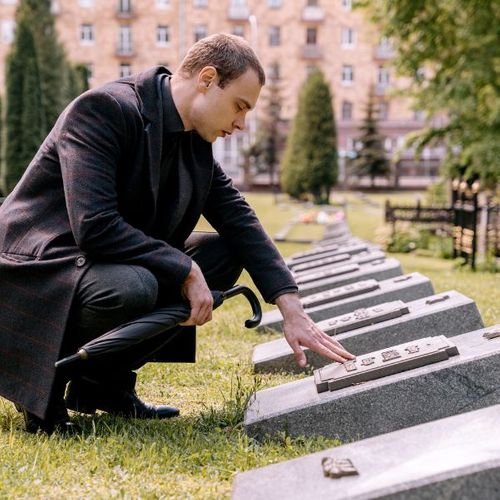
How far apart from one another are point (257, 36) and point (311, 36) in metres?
3.41

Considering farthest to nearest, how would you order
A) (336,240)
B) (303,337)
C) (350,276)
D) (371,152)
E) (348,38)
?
1. (348,38)
2. (371,152)
3. (336,240)
4. (350,276)
5. (303,337)

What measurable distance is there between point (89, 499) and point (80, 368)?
3.30 feet

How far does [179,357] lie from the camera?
3.86 meters

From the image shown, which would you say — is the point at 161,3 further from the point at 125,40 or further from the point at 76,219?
the point at 76,219

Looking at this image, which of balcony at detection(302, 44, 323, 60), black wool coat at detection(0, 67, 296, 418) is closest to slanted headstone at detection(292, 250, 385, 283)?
black wool coat at detection(0, 67, 296, 418)

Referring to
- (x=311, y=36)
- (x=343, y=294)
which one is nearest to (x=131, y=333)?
(x=343, y=294)

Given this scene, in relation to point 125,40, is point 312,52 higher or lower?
lower

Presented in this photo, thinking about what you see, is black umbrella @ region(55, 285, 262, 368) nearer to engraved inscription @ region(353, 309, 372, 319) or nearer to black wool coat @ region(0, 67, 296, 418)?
black wool coat @ region(0, 67, 296, 418)

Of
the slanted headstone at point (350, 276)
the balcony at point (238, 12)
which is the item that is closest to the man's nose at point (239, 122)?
the slanted headstone at point (350, 276)

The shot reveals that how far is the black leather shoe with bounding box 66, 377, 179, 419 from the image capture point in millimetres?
3787

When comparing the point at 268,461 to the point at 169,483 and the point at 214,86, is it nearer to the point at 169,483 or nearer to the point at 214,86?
the point at 169,483

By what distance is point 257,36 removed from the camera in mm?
54156

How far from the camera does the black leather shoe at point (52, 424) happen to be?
11.2 ft

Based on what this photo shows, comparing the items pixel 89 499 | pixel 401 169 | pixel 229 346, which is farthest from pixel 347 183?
pixel 89 499
